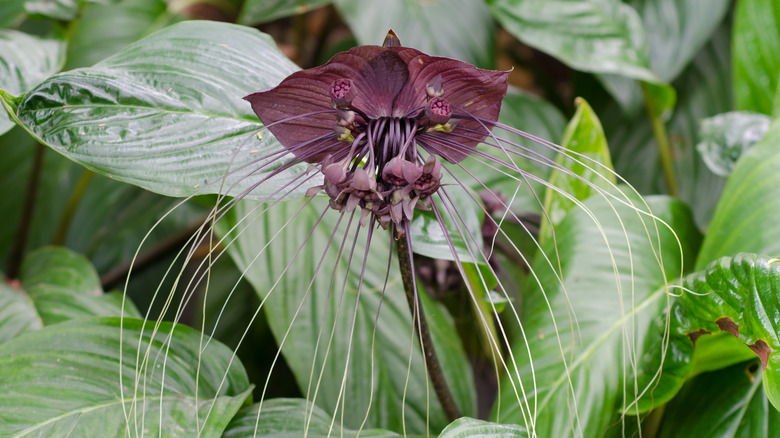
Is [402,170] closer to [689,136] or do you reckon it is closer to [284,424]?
[284,424]

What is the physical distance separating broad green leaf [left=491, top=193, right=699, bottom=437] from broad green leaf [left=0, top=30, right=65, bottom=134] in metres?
0.59

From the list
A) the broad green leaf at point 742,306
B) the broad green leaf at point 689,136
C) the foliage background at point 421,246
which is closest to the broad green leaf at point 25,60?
the foliage background at point 421,246

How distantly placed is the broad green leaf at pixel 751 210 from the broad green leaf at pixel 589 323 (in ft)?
0.17

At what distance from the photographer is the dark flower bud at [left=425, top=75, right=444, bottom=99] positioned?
1.27 ft

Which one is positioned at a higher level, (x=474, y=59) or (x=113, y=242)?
(x=474, y=59)

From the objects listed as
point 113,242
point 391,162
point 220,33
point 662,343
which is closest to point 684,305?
point 662,343

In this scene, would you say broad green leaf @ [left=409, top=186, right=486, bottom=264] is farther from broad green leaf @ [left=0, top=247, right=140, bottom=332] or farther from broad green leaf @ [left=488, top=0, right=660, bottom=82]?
broad green leaf @ [left=488, top=0, right=660, bottom=82]

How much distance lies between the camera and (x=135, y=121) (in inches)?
20.3

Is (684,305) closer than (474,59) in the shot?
Yes

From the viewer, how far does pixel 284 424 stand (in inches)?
21.2

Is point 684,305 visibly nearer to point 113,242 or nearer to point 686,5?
point 686,5

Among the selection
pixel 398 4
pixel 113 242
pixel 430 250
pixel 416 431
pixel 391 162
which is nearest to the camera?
pixel 391 162

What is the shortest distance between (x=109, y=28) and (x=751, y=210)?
1.10 meters

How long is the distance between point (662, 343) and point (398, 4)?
2.24ft
